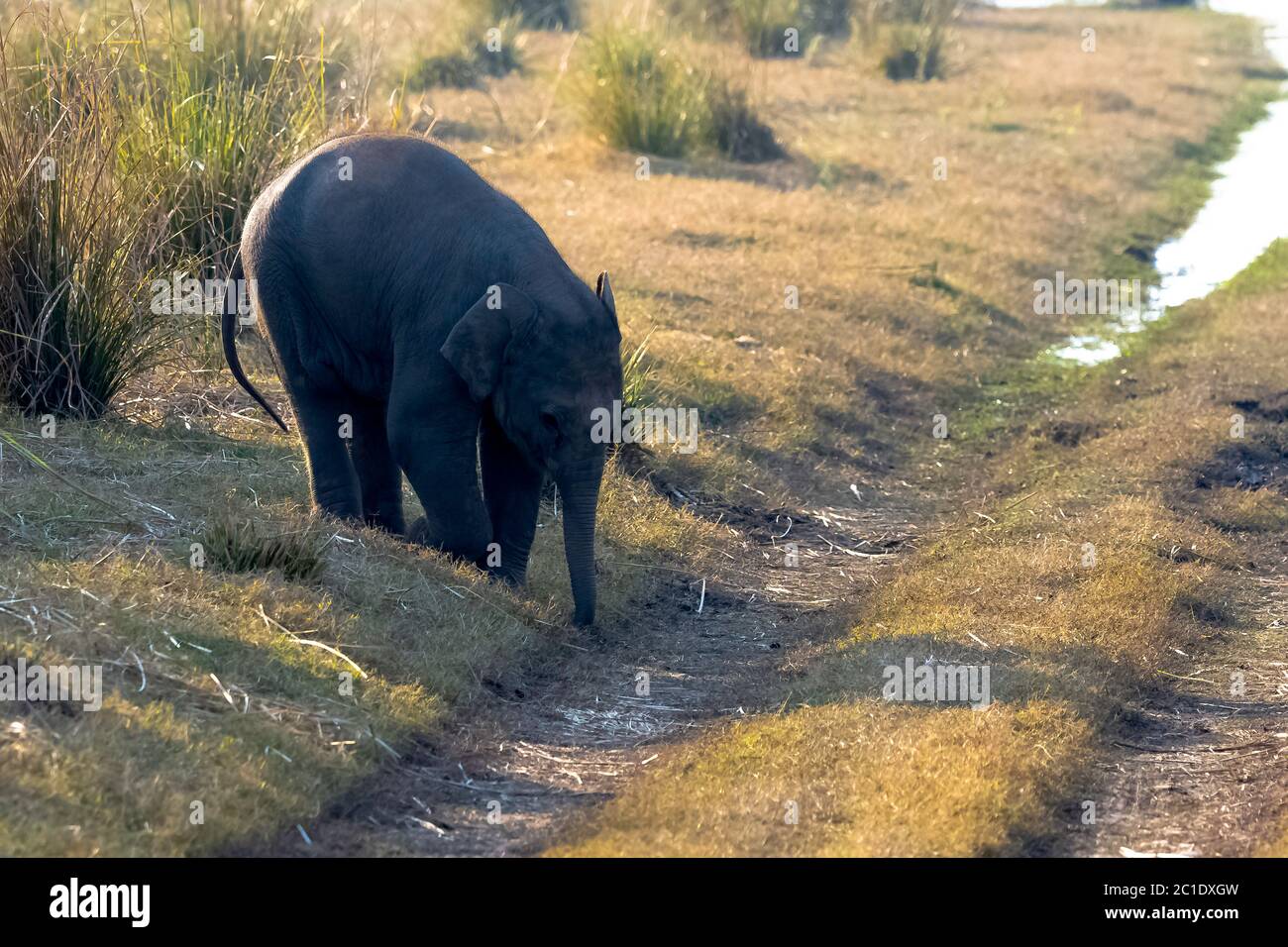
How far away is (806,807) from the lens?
19.9ft

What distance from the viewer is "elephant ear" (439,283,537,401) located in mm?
7367

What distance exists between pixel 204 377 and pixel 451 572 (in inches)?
123

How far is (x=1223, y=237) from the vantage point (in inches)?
766

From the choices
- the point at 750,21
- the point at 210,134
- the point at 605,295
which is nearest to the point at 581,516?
the point at 605,295

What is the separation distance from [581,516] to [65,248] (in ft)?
11.0

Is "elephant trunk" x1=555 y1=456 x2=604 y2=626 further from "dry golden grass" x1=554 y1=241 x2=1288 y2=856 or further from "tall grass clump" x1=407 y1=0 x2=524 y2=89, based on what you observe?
"tall grass clump" x1=407 y1=0 x2=524 y2=89

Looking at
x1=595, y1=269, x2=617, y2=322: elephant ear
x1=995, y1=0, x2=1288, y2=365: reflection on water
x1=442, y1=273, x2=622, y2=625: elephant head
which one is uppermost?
x1=595, y1=269, x2=617, y2=322: elephant ear

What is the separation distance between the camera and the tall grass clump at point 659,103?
18703 mm

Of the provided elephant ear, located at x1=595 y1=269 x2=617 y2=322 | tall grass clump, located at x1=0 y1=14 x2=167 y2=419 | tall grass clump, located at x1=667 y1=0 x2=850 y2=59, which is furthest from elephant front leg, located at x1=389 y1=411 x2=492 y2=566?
tall grass clump, located at x1=667 y1=0 x2=850 y2=59

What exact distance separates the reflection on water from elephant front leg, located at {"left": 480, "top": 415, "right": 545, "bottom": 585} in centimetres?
736

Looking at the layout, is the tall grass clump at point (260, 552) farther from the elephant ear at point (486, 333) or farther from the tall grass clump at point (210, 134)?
the tall grass clump at point (210, 134)

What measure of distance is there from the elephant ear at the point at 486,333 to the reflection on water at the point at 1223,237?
7.85 metres

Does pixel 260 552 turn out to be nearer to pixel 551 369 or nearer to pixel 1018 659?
pixel 551 369

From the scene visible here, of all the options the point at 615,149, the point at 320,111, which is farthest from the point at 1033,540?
the point at 615,149
